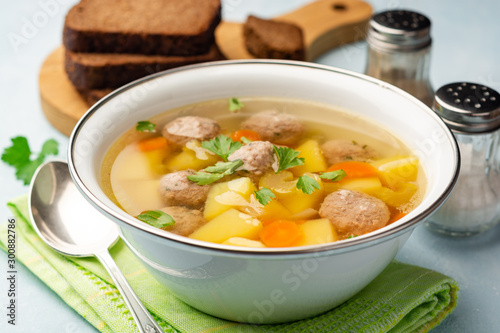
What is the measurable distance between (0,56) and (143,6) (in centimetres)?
129

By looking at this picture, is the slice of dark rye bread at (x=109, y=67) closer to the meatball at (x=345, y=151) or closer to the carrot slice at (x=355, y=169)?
the meatball at (x=345, y=151)

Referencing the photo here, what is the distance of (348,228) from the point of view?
196cm

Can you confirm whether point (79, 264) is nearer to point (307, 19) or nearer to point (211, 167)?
point (211, 167)

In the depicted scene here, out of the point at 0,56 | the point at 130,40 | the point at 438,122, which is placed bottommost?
the point at 0,56

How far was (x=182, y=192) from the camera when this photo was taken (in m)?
2.11

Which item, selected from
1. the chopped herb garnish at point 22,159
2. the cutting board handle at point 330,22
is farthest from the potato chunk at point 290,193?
the cutting board handle at point 330,22

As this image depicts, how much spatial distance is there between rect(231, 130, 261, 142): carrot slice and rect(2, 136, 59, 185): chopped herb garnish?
1076 millimetres

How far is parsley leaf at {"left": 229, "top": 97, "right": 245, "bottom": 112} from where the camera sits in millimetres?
2643

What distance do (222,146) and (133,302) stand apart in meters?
0.69

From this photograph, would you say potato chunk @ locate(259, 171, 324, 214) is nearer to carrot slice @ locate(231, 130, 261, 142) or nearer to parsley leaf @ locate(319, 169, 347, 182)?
parsley leaf @ locate(319, 169, 347, 182)

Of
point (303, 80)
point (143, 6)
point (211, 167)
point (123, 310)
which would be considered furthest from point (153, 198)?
point (143, 6)

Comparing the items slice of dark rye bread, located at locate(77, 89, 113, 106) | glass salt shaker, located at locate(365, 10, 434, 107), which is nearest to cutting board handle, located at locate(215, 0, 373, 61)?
glass salt shaker, located at locate(365, 10, 434, 107)

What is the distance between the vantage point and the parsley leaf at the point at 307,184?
6.86 ft

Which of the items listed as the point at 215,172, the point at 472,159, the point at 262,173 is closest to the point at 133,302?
the point at 215,172
